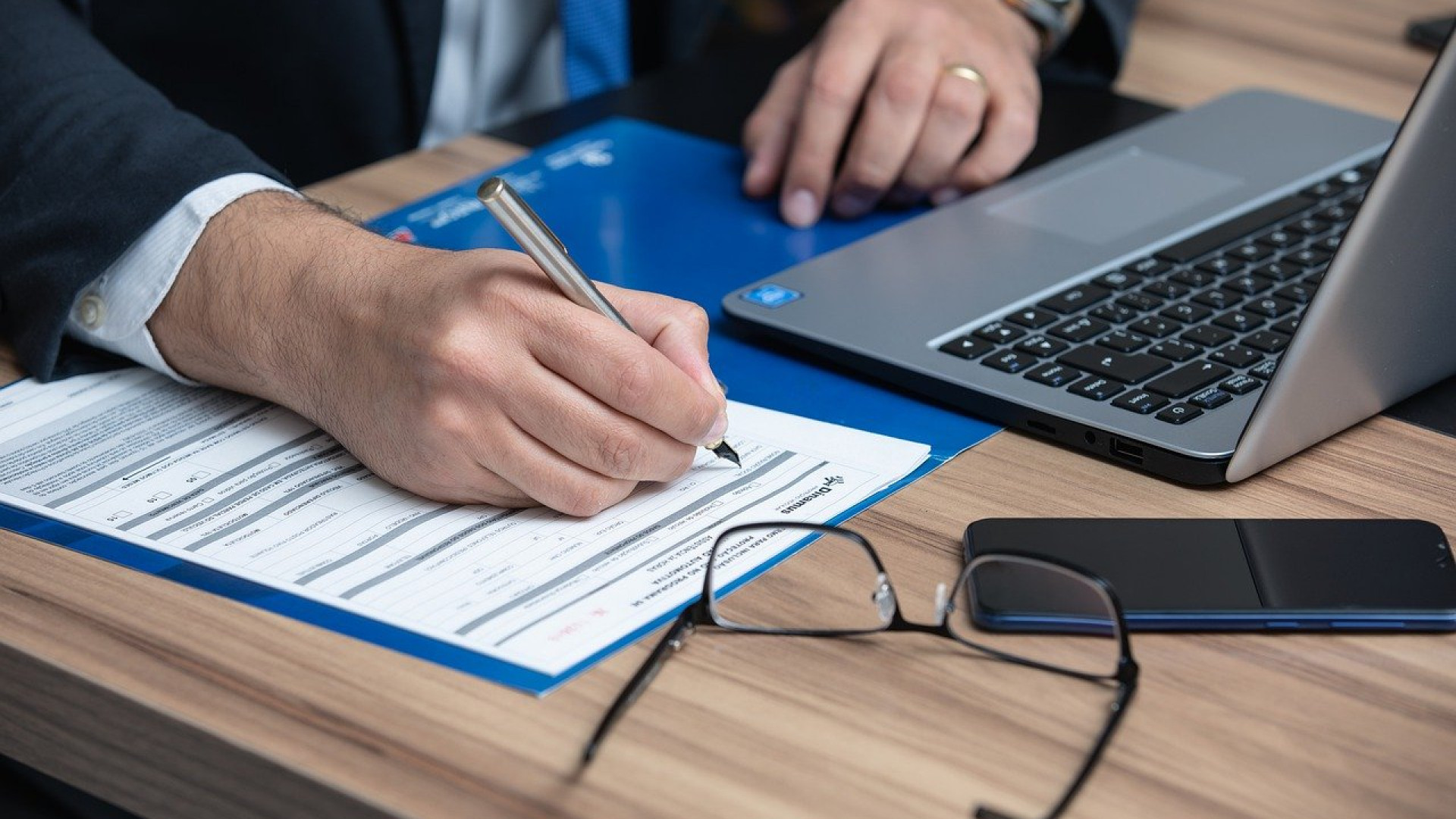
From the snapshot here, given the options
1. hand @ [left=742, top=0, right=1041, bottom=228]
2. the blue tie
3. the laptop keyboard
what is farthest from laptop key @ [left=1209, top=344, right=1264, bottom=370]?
the blue tie

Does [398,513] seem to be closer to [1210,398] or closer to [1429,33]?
[1210,398]

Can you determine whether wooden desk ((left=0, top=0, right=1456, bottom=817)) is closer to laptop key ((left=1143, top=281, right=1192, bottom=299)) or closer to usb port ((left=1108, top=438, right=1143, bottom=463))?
usb port ((left=1108, top=438, right=1143, bottom=463))

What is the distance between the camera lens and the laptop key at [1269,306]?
0.78m

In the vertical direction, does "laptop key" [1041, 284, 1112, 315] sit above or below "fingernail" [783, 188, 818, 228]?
above

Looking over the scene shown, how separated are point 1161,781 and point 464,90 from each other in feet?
3.61

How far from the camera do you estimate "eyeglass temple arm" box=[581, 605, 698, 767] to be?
19.8 inches

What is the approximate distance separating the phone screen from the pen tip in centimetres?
12

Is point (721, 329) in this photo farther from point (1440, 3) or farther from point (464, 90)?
point (1440, 3)

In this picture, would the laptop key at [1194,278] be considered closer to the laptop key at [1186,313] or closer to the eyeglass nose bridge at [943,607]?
the laptop key at [1186,313]

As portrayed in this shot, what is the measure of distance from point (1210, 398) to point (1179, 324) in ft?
0.27

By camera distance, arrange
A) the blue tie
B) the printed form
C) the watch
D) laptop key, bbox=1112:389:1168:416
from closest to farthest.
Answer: the printed form, laptop key, bbox=1112:389:1168:416, the watch, the blue tie

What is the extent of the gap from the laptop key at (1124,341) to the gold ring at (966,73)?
32cm

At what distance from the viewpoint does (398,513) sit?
2.17ft

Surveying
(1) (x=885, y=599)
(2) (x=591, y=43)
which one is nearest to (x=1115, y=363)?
(1) (x=885, y=599)
